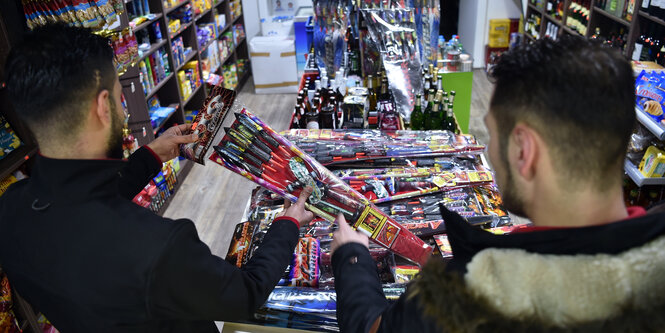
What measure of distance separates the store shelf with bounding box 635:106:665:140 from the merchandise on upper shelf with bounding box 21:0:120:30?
127 inches

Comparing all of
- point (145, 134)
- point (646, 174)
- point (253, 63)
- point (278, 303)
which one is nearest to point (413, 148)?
→ point (278, 303)

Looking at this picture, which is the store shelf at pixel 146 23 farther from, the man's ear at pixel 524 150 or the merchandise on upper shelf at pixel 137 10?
the man's ear at pixel 524 150

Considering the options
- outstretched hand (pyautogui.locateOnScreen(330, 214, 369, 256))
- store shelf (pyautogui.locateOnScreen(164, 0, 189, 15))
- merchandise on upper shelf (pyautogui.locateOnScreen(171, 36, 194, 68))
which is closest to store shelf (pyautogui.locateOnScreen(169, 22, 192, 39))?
merchandise on upper shelf (pyautogui.locateOnScreen(171, 36, 194, 68))

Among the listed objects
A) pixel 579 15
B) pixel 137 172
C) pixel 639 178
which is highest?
pixel 137 172

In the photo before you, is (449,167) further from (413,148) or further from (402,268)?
(402,268)

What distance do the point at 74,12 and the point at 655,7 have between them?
4.53m

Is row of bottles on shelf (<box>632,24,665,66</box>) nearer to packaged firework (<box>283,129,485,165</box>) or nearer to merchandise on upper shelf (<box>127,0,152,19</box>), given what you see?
packaged firework (<box>283,129,485,165</box>)

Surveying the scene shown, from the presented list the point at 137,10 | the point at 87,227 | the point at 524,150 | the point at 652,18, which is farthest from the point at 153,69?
the point at 652,18

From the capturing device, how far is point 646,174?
2721 millimetres

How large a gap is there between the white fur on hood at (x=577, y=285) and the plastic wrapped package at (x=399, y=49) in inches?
94.9

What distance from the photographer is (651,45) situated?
4.04 meters

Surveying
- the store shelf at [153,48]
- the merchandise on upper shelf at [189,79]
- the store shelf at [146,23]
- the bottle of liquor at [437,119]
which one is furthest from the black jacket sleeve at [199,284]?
the merchandise on upper shelf at [189,79]

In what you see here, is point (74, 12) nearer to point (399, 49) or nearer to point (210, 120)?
point (210, 120)

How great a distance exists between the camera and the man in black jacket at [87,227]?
1108mm
